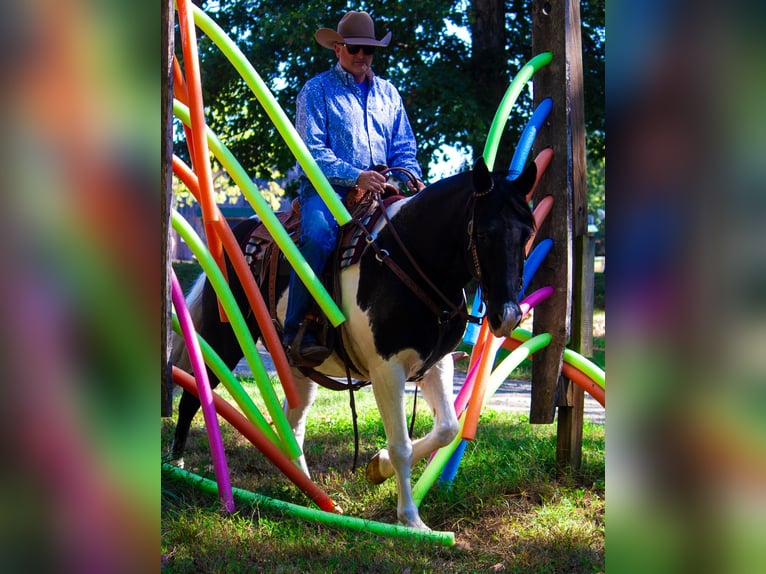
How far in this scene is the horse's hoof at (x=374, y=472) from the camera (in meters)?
5.02

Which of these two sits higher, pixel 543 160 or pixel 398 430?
pixel 543 160

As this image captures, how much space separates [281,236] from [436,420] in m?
1.41

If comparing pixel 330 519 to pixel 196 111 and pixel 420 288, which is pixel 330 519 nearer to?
pixel 420 288

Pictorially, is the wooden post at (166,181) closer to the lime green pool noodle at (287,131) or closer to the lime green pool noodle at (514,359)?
the lime green pool noodle at (287,131)

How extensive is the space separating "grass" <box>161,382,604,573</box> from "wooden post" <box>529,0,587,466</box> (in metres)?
0.47

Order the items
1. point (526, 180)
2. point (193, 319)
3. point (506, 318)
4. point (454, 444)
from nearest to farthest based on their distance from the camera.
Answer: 1. point (506, 318)
2. point (526, 180)
3. point (454, 444)
4. point (193, 319)

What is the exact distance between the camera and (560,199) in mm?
5586

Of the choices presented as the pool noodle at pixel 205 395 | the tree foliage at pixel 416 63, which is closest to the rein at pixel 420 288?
the pool noodle at pixel 205 395

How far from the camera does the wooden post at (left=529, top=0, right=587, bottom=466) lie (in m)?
5.55

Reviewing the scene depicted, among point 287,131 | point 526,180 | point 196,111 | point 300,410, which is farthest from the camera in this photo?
point 300,410

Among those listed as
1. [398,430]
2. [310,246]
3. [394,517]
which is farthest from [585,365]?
[310,246]

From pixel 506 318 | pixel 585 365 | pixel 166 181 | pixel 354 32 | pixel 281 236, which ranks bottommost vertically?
pixel 585 365

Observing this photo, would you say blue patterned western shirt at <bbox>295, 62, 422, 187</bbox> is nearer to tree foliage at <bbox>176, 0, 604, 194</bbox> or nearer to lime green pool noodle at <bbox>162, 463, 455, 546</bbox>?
lime green pool noodle at <bbox>162, 463, 455, 546</bbox>

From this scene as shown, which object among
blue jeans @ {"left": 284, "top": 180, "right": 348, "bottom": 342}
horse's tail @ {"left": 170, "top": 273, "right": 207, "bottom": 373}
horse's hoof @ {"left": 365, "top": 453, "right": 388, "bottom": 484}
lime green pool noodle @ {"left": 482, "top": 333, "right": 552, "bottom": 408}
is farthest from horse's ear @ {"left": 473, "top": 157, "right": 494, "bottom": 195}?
horse's tail @ {"left": 170, "top": 273, "right": 207, "bottom": 373}
